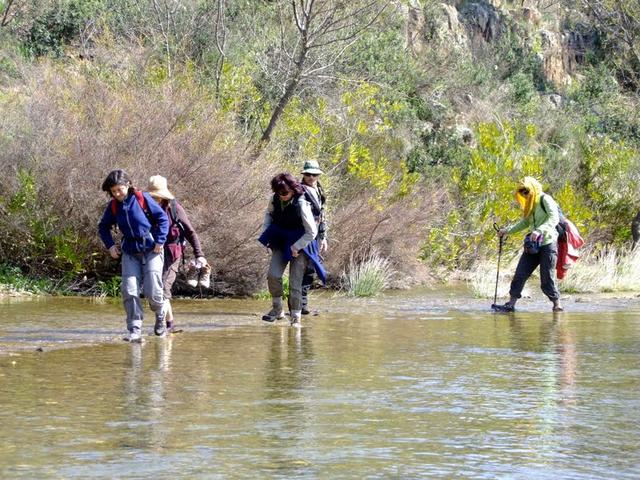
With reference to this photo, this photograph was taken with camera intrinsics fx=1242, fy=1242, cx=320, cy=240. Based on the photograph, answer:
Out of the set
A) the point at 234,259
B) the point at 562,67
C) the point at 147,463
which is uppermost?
the point at 562,67

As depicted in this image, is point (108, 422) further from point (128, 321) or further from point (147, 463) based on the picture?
point (128, 321)

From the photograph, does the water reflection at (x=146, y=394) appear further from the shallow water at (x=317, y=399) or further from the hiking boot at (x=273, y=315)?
the hiking boot at (x=273, y=315)

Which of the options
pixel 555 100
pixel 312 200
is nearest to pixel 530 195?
pixel 312 200

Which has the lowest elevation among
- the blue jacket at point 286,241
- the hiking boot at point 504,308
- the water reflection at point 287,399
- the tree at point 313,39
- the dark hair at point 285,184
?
the water reflection at point 287,399

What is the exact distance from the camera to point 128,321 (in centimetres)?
1213

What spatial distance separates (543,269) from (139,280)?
6.42 m

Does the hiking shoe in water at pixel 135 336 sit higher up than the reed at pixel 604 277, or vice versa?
the reed at pixel 604 277

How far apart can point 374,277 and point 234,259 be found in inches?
96.3

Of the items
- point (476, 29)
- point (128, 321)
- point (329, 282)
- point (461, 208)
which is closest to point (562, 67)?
point (476, 29)

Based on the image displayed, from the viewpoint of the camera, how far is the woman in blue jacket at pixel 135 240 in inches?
473

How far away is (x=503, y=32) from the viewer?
55.2 m

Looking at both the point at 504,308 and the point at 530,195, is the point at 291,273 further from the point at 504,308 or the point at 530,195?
the point at 530,195

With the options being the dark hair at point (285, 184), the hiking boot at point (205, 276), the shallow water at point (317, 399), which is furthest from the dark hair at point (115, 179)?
the dark hair at point (285, 184)

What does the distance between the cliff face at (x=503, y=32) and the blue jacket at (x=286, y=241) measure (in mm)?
35022
